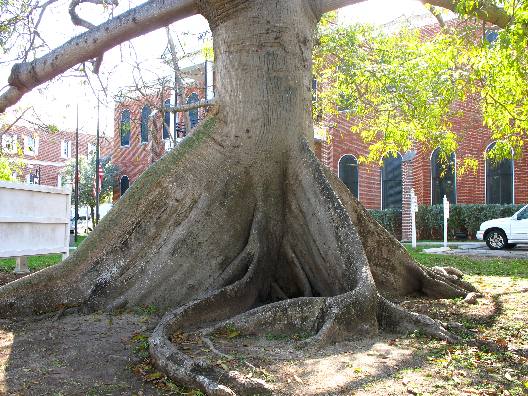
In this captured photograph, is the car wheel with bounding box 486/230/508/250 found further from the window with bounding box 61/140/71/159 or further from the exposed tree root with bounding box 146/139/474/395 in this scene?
the window with bounding box 61/140/71/159

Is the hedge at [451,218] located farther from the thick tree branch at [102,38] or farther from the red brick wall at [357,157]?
the thick tree branch at [102,38]

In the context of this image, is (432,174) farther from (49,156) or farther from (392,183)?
(49,156)

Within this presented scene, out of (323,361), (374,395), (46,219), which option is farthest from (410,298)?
(46,219)

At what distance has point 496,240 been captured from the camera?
729 inches

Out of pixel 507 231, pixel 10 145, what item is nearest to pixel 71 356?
pixel 10 145

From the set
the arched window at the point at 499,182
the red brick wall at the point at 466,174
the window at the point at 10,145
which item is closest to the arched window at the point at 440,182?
the red brick wall at the point at 466,174

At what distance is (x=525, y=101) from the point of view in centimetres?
1124

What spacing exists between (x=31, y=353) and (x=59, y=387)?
75cm

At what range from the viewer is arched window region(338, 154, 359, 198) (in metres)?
26.5

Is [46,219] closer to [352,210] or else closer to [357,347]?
[352,210]

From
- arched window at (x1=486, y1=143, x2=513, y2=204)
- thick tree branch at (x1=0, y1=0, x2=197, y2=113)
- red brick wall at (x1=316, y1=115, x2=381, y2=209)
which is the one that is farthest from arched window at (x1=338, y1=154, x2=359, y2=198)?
thick tree branch at (x1=0, y1=0, x2=197, y2=113)

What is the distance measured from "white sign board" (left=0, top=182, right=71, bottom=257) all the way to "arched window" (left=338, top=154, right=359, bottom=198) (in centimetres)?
1834

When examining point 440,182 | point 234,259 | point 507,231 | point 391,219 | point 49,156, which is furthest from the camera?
point 49,156

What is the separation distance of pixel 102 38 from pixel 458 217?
1957cm
